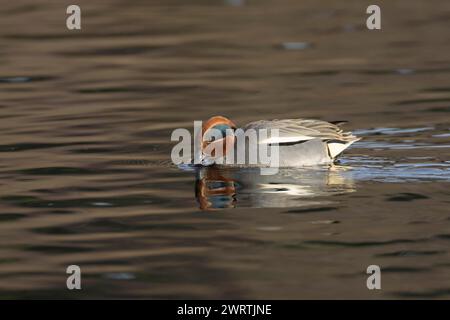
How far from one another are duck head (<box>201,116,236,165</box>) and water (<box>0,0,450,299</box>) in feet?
1.11

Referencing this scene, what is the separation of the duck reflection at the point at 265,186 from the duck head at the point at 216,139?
13 centimetres

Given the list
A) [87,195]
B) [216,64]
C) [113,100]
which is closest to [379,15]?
[216,64]

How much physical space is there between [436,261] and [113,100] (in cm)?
735

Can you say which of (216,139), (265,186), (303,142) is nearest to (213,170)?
(216,139)

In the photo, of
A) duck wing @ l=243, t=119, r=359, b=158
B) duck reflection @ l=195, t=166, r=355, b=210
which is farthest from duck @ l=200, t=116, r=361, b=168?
duck reflection @ l=195, t=166, r=355, b=210

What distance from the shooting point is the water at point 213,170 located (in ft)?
25.6

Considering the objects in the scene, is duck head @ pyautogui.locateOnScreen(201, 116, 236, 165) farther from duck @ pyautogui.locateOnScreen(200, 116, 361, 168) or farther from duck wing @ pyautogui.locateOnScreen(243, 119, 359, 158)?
duck wing @ pyautogui.locateOnScreen(243, 119, 359, 158)

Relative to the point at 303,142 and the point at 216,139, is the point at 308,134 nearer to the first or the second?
the point at 303,142

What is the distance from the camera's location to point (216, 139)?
36.9 ft

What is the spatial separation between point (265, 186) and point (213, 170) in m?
1.01

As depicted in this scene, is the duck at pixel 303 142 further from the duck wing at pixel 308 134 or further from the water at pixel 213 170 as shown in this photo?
the water at pixel 213 170

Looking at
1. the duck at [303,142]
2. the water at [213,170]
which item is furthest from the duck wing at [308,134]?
the water at [213,170]

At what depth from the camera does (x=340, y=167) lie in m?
10.8

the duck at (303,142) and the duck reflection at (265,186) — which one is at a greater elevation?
the duck at (303,142)
